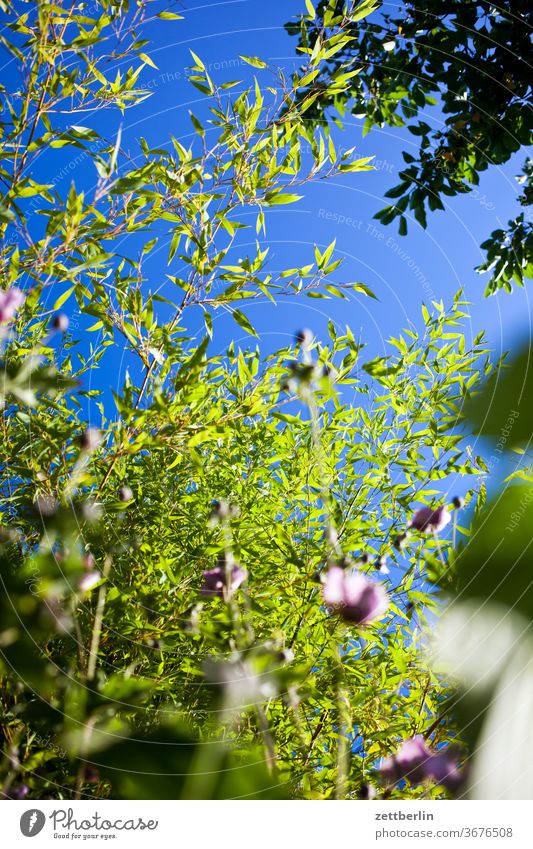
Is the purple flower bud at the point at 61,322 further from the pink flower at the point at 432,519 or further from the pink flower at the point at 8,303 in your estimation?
the pink flower at the point at 432,519

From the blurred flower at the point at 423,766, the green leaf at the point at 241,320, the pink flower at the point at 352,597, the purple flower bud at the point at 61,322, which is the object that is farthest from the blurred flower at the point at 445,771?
the purple flower bud at the point at 61,322

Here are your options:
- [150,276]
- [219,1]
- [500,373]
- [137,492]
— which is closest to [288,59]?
[219,1]

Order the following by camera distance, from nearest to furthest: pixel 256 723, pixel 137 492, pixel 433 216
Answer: pixel 256 723, pixel 137 492, pixel 433 216

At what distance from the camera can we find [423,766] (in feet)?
1.38

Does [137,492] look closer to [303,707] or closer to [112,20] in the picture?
[303,707]

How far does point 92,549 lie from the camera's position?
0.52 metres

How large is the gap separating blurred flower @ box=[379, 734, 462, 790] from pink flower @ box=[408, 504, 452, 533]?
0.61ft

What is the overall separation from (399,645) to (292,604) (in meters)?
0.13

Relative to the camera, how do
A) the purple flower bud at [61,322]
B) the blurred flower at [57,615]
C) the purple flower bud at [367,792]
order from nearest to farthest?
the blurred flower at [57,615] → the purple flower bud at [367,792] → the purple flower bud at [61,322]

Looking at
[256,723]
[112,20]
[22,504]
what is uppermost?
[112,20]

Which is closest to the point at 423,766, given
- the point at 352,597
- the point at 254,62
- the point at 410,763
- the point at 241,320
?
the point at 410,763
